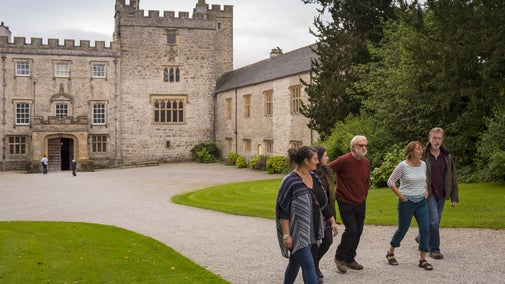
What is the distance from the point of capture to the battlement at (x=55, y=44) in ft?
120

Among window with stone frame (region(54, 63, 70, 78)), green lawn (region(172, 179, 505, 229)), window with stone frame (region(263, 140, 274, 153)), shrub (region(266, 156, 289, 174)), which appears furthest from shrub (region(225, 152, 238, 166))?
green lawn (region(172, 179, 505, 229))

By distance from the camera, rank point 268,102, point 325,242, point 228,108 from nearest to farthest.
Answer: point 325,242, point 268,102, point 228,108

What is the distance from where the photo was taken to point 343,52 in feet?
66.9

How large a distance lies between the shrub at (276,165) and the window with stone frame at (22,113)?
18936 mm

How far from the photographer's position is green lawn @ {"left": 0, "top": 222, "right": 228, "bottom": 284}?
7.20 meters

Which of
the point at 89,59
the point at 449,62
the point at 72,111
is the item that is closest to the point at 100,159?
the point at 72,111

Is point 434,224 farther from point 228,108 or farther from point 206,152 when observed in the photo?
point 206,152

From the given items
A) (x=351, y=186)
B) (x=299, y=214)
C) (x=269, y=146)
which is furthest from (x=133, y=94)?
(x=299, y=214)

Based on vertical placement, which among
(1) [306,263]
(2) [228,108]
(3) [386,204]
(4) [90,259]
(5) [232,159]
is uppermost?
(2) [228,108]

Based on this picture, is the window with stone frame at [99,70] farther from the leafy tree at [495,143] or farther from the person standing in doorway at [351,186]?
the person standing in doorway at [351,186]

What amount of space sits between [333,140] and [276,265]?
11.2 metres

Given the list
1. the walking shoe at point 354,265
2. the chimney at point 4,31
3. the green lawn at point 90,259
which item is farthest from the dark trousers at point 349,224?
the chimney at point 4,31

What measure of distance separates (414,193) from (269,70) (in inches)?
1063

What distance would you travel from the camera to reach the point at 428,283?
6621mm
